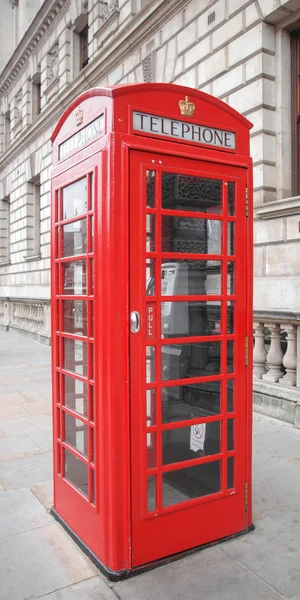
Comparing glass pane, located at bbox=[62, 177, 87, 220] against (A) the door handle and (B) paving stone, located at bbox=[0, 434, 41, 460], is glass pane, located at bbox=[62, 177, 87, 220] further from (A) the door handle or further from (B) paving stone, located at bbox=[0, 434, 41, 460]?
(B) paving stone, located at bbox=[0, 434, 41, 460]

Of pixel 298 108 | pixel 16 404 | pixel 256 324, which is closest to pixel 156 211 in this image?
pixel 256 324

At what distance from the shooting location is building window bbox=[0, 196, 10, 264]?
69.4 ft

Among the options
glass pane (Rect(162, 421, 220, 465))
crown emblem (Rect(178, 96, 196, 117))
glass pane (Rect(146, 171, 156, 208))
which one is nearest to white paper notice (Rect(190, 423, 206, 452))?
glass pane (Rect(162, 421, 220, 465))

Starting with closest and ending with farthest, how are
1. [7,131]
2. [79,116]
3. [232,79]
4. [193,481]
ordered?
[79,116] < [193,481] < [232,79] < [7,131]

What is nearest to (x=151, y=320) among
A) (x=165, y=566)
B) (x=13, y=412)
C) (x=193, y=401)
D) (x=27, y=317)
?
(x=193, y=401)

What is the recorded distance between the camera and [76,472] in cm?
283

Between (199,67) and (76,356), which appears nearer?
(76,356)

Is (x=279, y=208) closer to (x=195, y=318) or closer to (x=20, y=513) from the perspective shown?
(x=195, y=318)

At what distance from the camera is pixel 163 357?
263cm

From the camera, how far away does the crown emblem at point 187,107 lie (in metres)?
2.53

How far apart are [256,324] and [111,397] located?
12.8ft

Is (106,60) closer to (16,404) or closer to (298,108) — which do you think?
(298,108)

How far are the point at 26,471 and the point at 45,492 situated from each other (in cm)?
50

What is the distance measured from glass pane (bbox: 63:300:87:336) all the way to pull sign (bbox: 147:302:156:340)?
0.39 metres
